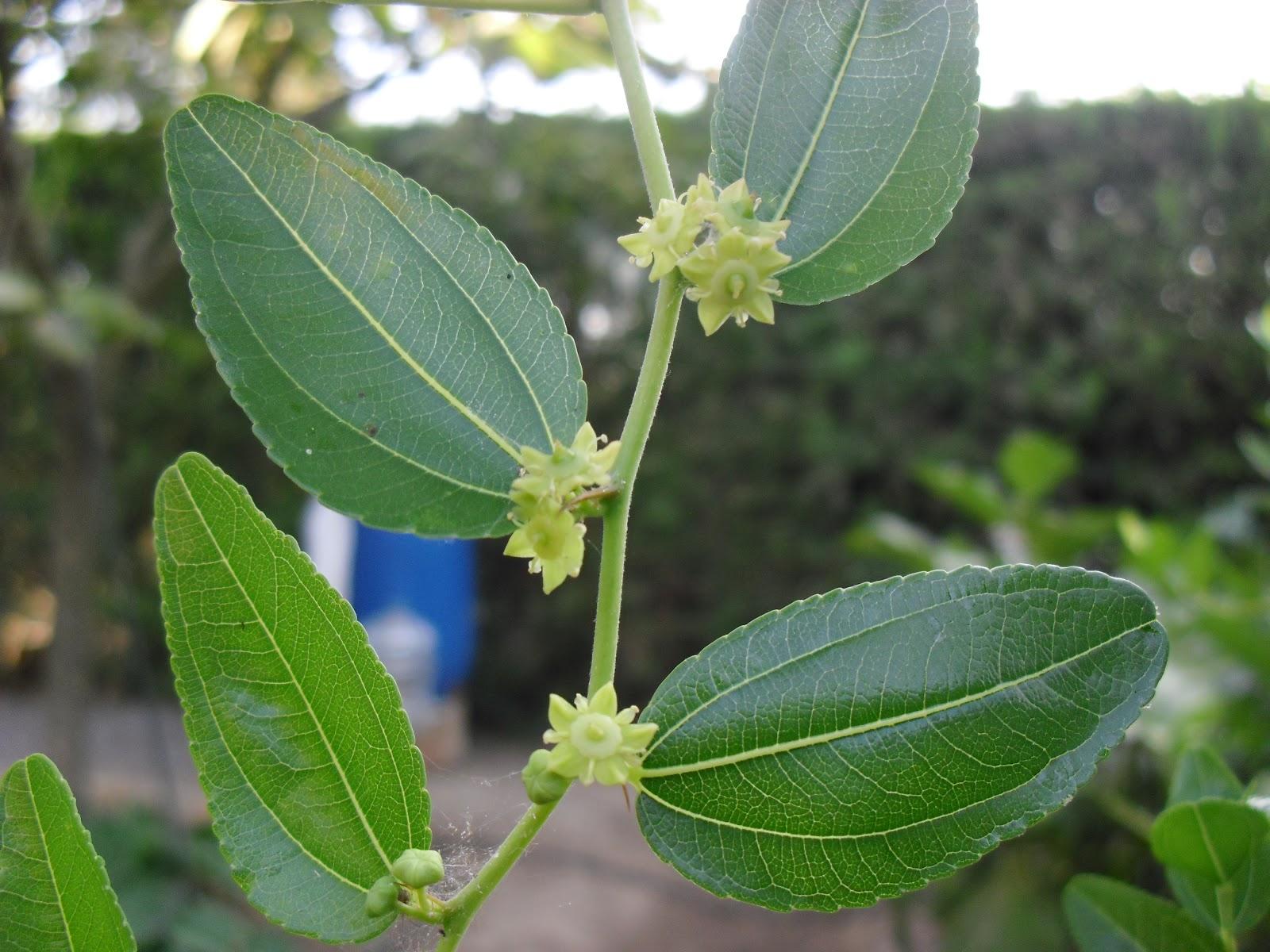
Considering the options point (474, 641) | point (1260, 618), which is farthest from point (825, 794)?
point (474, 641)

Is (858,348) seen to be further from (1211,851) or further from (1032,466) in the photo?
(1211,851)

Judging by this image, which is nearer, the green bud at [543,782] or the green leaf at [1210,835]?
the green bud at [543,782]

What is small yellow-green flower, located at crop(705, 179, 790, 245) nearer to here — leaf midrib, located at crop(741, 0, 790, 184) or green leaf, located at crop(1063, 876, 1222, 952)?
leaf midrib, located at crop(741, 0, 790, 184)

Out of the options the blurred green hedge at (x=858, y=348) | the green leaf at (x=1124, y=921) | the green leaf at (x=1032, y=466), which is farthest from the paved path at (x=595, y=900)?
the green leaf at (x=1124, y=921)

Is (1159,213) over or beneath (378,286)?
over

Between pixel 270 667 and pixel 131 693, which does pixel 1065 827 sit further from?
pixel 131 693

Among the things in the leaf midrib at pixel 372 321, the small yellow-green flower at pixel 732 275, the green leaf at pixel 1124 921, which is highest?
the small yellow-green flower at pixel 732 275

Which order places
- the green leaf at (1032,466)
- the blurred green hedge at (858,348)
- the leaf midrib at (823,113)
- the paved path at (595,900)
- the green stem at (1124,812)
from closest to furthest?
the leaf midrib at (823,113) → the green stem at (1124,812) → the green leaf at (1032,466) → the paved path at (595,900) → the blurred green hedge at (858,348)

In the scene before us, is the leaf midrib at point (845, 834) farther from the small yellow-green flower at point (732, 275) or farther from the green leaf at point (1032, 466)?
the green leaf at point (1032, 466)
